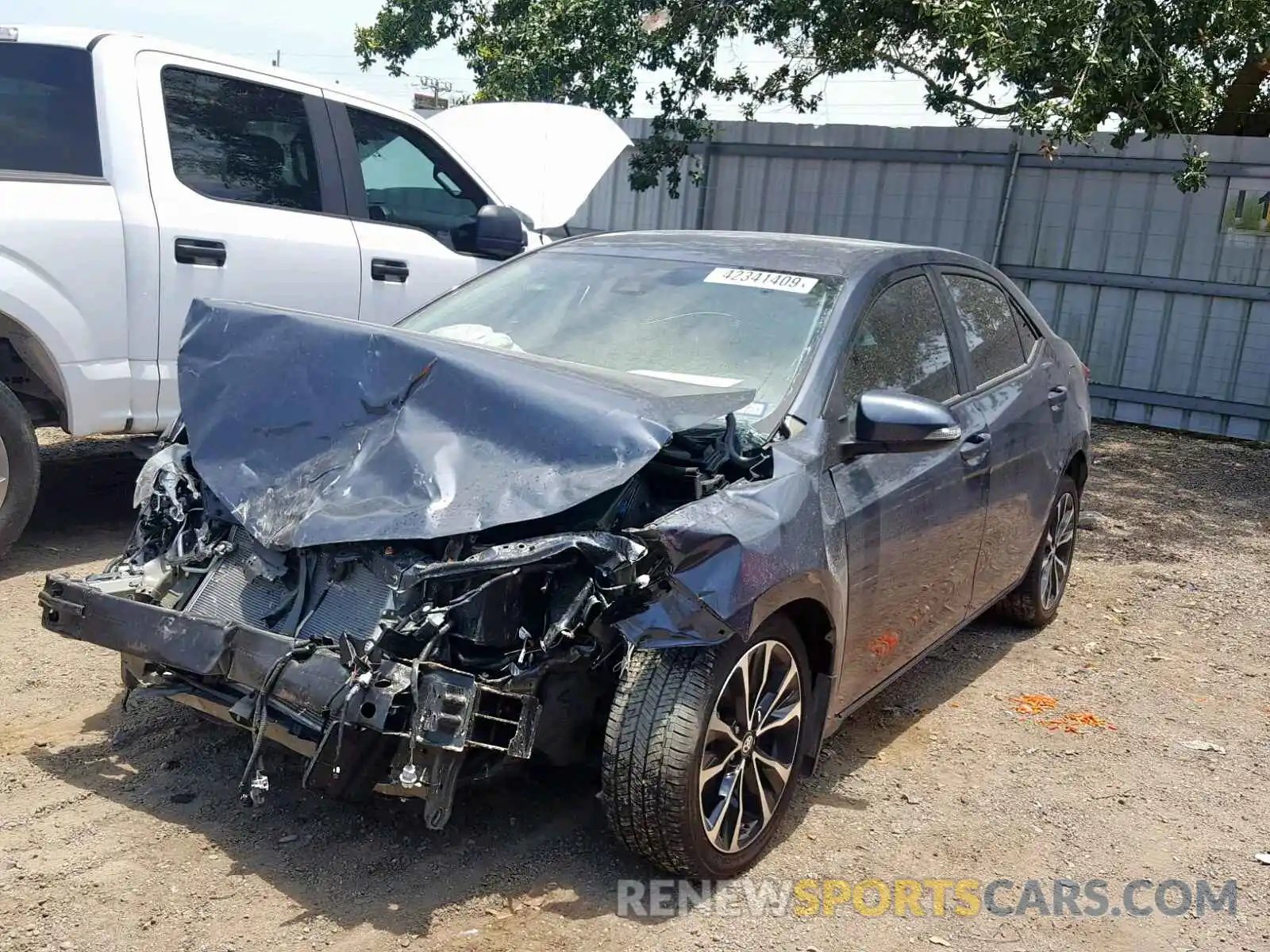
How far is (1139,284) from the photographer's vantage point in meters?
11.2

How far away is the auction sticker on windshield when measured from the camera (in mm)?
4125

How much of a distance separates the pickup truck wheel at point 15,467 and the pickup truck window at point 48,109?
3.30ft

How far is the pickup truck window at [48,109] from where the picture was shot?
5094 mm

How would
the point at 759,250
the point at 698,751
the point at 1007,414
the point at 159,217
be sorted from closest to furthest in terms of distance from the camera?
1. the point at 698,751
2. the point at 759,250
3. the point at 1007,414
4. the point at 159,217

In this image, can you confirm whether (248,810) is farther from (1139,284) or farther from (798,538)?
(1139,284)

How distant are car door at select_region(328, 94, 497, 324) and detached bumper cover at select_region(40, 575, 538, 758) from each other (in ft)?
10.0

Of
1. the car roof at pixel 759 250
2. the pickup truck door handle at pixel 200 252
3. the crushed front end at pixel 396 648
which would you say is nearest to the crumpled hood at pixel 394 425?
the crushed front end at pixel 396 648

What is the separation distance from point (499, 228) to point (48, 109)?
2.08 meters

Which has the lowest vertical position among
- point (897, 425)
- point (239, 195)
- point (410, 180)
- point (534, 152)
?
point (897, 425)

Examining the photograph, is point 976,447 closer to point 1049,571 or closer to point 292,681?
point 1049,571

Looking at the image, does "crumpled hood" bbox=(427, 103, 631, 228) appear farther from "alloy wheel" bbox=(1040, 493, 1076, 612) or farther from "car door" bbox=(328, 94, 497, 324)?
"alloy wheel" bbox=(1040, 493, 1076, 612)

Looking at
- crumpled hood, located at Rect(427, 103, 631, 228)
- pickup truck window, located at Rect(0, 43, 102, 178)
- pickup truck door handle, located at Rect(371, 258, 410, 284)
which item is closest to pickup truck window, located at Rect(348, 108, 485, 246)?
pickup truck door handle, located at Rect(371, 258, 410, 284)

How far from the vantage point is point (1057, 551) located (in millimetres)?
5719

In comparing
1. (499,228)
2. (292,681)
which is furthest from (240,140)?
(292,681)
